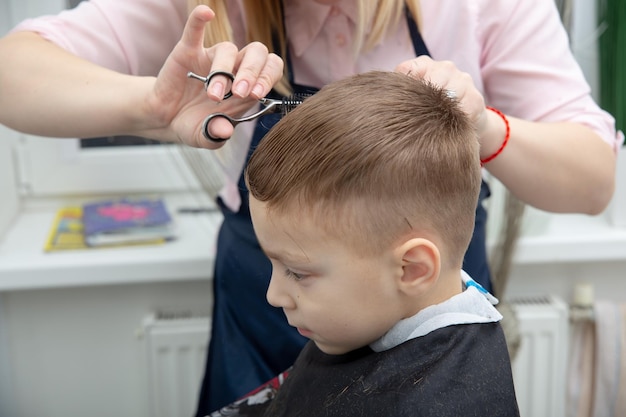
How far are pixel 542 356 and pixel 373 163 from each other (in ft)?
4.28

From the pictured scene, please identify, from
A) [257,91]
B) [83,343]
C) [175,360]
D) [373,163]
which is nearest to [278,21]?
[257,91]

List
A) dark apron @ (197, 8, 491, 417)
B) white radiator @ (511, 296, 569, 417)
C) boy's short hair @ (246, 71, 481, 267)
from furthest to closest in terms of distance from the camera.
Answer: white radiator @ (511, 296, 569, 417) → dark apron @ (197, 8, 491, 417) → boy's short hair @ (246, 71, 481, 267)

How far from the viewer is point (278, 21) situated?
3.76ft

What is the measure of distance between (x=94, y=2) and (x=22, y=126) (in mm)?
231

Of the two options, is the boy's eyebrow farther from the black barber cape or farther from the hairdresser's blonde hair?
the hairdresser's blonde hair

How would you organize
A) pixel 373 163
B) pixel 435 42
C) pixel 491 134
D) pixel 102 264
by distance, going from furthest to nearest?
pixel 102 264
pixel 435 42
pixel 491 134
pixel 373 163

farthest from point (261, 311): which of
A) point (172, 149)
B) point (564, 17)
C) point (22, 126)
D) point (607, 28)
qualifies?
point (607, 28)

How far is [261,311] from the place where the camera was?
1282 millimetres

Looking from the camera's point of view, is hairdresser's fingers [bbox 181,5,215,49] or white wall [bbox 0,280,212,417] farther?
white wall [bbox 0,280,212,417]

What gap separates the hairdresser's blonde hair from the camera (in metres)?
1.07

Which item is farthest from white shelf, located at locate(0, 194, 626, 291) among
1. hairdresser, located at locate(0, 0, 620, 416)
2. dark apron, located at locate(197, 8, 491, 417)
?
hairdresser, located at locate(0, 0, 620, 416)

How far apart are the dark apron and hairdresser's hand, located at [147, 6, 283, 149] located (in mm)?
237

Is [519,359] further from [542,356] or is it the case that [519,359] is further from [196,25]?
[196,25]

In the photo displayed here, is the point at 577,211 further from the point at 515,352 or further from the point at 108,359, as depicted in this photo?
the point at 108,359
